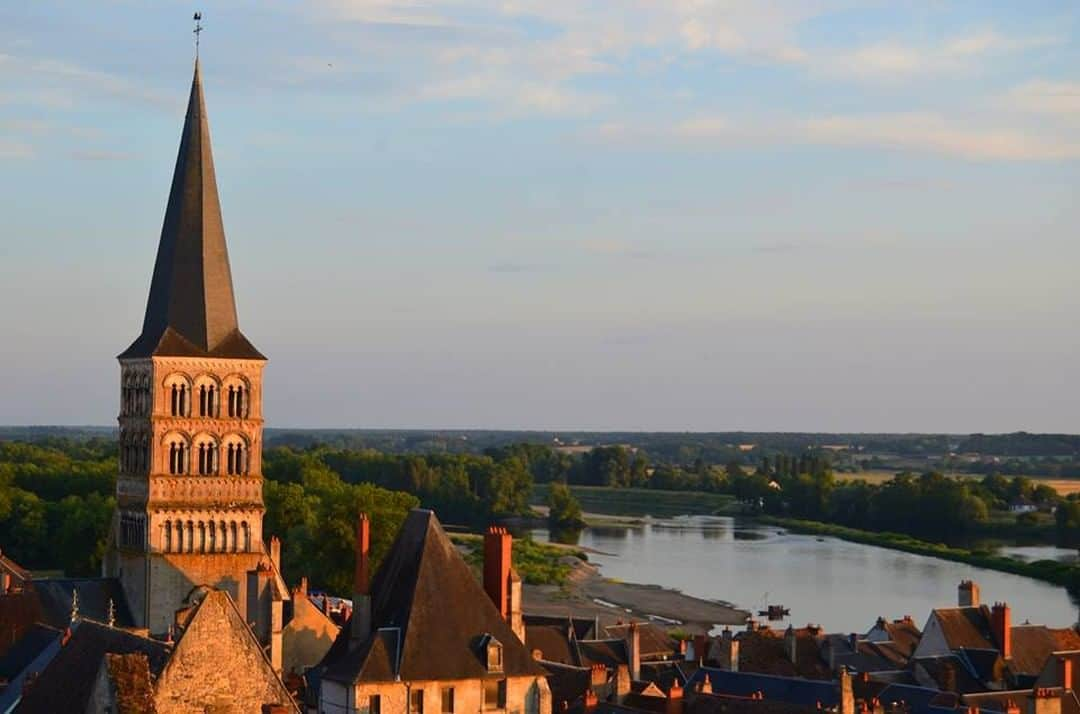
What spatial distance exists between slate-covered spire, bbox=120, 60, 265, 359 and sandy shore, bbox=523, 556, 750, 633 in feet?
106

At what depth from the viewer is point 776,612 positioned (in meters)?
82.5

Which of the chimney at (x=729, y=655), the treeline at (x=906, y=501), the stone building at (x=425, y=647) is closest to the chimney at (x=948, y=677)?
the chimney at (x=729, y=655)

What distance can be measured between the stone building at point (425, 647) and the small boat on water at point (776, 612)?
48944mm

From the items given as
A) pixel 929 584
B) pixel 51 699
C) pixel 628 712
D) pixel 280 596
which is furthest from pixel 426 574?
pixel 929 584

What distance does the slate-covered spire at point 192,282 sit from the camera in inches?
2109

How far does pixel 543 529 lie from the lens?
156500 mm

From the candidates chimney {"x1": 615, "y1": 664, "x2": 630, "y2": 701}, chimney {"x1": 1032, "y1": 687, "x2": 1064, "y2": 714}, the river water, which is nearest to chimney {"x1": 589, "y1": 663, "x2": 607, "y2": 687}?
chimney {"x1": 615, "y1": 664, "x2": 630, "y2": 701}

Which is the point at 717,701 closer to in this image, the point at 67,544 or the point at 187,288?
the point at 187,288

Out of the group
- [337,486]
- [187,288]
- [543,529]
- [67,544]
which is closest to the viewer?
[187,288]

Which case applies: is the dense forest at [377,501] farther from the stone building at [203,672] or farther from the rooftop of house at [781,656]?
the stone building at [203,672]

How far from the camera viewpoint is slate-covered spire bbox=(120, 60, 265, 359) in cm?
5356

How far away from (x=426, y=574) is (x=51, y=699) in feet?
31.0

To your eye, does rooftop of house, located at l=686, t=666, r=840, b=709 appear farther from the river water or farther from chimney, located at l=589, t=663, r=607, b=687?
the river water

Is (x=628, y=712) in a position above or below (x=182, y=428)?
below
